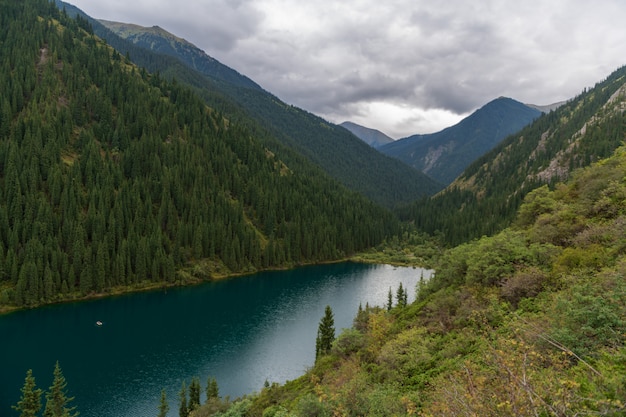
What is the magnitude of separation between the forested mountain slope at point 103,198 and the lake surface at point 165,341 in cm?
1317

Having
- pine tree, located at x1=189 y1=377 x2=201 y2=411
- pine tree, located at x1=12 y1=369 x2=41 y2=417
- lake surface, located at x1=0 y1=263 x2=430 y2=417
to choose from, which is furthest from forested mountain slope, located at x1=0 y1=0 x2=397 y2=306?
pine tree, located at x1=189 y1=377 x2=201 y2=411

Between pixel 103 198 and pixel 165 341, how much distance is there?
265 ft

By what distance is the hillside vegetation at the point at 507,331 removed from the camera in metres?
15.5

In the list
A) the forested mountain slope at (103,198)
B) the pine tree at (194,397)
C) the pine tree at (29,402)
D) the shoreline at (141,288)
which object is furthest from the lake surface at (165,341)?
the pine tree at (29,402)

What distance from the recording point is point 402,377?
3061cm

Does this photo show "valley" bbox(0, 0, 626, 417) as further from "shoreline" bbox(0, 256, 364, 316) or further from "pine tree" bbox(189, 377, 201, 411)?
"pine tree" bbox(189, 377, 201, 411)

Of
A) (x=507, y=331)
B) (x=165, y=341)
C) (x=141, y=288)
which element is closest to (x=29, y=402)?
(x=165, y=341)

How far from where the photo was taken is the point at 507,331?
27.6 metres

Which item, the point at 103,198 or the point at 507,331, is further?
the point at 103,198

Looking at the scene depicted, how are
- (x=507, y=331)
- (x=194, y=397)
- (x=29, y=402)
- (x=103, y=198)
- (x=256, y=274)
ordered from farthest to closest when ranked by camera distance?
(x=256, y=274), (x=103, y=198), (x=194, y=397), (x=29, y=402), (x=507, y=331)

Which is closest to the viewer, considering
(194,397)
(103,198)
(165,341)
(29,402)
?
(29,402)

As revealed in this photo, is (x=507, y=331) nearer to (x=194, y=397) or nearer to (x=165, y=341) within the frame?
(x=194, y=397)

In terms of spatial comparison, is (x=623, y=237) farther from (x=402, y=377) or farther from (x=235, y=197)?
(x=235, y=197)

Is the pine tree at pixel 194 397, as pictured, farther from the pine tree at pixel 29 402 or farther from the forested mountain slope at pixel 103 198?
the forested mountain slope at pixel 103 198
